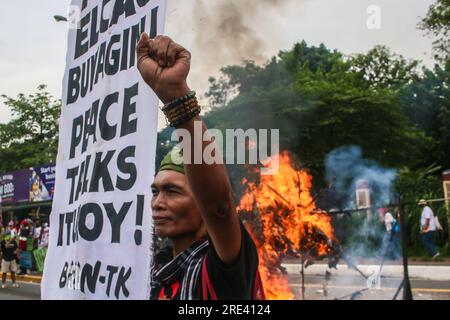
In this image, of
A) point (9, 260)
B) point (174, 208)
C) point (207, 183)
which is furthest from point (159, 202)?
point (9, 260)

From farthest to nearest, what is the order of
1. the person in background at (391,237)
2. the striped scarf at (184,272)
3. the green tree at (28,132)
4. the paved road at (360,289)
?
the green tree at (28,132) < the person in background at (391,237) < the paved road at (360,289) < the striped scarf at (184,272)

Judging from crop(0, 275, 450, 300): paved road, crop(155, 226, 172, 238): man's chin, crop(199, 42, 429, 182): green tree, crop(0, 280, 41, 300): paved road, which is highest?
crop(199, 42, 429, 182): green tree

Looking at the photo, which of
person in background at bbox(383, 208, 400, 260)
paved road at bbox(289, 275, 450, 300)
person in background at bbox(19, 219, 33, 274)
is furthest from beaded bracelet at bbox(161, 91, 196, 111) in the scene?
person in background at bbox(19, 219, 33, 274)

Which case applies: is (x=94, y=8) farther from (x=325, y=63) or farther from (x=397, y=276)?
(x=325, y=63)

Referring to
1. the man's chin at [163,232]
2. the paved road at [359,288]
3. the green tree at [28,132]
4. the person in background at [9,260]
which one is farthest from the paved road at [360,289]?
the green tree at [28,132]

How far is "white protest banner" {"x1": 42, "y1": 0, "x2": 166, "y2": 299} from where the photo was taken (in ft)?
6.44

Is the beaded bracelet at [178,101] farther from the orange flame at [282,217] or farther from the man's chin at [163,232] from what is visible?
the orange flame at [282,217]

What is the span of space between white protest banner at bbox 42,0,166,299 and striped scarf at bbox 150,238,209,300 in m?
0.12

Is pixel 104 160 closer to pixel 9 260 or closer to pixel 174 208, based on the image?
pixel 174 208

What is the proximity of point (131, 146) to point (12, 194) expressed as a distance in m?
16.5

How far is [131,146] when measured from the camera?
2035 mm

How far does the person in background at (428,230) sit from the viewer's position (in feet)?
35.4

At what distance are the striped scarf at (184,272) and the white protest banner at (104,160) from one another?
12 centimetres

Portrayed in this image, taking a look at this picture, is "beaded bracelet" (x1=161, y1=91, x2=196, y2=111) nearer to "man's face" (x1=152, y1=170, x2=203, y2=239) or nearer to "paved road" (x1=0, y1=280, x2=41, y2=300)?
"man's face" (x1=152, y1=170, x2=203, y2=239)
